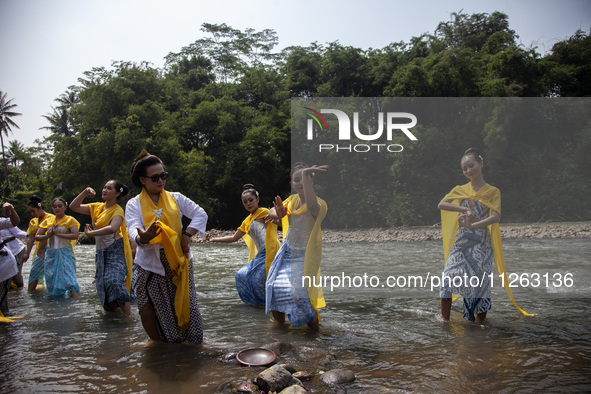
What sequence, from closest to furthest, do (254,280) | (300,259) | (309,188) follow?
(309,188), (300,259), (254,280)

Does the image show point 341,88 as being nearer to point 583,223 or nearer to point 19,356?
point 583,223

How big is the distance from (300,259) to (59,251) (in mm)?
4957

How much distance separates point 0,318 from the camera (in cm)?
579

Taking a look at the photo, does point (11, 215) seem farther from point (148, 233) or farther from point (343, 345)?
point (343, 345)

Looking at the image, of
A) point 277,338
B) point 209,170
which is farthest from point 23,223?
point 277,338

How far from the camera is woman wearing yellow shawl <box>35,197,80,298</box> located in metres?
8.00

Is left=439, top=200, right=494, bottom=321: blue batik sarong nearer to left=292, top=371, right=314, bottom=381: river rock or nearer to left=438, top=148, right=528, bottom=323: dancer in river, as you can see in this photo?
left=438, top=148, right=528, bottom=323: dancer in river

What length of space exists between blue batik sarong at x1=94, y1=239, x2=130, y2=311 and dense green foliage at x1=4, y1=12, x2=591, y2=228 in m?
21.2

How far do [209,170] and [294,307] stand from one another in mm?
26104

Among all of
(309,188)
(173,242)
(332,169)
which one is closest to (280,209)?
(309,188)

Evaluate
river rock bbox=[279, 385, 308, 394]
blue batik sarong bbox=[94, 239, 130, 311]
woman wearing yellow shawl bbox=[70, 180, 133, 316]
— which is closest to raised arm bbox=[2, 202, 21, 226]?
woman wearing yellow shawl bbox=[70, 180, 133, 316]

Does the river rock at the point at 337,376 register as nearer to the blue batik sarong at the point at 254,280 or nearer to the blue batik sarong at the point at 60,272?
the blue batik sarong at the point at 254,280

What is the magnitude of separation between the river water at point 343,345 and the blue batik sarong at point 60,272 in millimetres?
220

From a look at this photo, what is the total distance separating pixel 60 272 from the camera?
803cm
